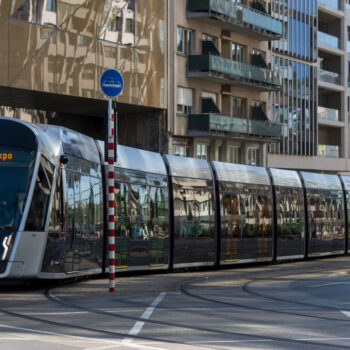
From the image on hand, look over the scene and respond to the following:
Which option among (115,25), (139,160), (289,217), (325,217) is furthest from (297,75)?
(139,160)

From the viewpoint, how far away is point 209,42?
50562 mm

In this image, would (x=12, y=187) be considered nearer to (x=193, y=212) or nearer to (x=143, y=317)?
(x=143, y=317)

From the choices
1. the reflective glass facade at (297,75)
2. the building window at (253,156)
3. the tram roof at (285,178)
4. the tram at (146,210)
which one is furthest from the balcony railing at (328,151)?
the tram roof at (285,178)

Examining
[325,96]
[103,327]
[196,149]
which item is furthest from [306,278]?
[325,96]

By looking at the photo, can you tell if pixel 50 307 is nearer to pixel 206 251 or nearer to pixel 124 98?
Answer: pixel 206 251

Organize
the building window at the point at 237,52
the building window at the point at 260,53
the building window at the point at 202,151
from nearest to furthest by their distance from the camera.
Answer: the building window at the point at 202,151
the building window at the point at 237,52
the building window at the point at 260,53

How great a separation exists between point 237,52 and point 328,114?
18733 millimetres

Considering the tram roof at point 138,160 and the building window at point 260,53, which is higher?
the building window at point 260,53

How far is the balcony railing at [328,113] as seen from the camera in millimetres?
69850

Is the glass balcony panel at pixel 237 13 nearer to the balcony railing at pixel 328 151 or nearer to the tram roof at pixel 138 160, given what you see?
the balcony railing at pixel 328 151

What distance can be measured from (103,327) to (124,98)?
31.8 metres

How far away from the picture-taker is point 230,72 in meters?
51.3

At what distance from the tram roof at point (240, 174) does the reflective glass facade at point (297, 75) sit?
34.8m

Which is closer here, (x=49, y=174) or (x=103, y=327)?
(x=103, y=327)
